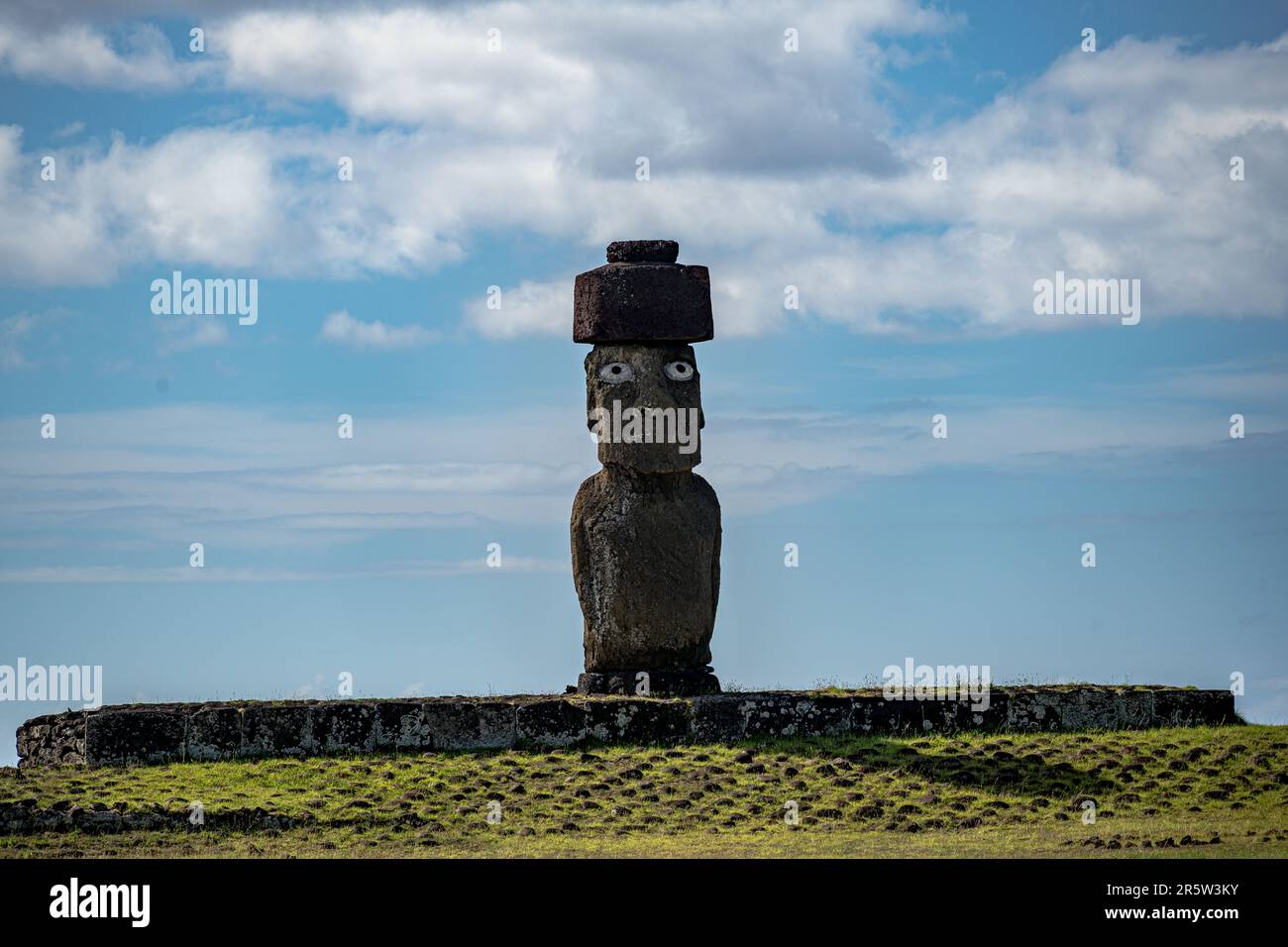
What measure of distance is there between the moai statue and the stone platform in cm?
97

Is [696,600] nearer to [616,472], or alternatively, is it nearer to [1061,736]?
[616,472]

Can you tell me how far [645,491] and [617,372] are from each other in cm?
154

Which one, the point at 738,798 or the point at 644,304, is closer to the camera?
the point at 738,798

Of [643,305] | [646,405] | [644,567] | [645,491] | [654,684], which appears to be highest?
[643,305]

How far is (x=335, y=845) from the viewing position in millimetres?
19984

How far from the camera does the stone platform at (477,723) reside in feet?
77.9

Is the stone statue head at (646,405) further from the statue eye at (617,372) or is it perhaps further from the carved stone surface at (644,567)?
the carved stone surface at (644,567)

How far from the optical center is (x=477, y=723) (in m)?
24.0

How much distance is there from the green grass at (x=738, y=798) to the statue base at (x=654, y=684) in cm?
149

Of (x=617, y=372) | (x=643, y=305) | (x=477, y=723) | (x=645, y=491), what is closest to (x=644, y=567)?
(x=645, y=491)

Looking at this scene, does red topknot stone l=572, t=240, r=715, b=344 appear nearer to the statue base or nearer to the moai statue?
the moai statue

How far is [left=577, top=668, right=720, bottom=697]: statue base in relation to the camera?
2503 centimetres

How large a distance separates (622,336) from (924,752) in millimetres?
6330

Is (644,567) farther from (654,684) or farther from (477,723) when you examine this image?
(477,723)
